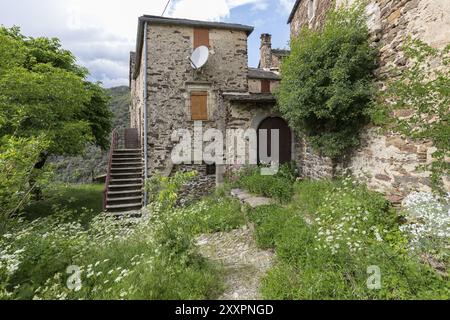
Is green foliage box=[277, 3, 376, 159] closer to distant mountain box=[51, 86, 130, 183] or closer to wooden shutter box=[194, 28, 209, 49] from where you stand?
wooden shutter box=[194, 28, 209, 49]

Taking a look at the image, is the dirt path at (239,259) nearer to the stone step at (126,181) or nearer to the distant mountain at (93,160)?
the stone step at (126,181)

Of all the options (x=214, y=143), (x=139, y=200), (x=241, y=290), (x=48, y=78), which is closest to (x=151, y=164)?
(x=139, y=200)

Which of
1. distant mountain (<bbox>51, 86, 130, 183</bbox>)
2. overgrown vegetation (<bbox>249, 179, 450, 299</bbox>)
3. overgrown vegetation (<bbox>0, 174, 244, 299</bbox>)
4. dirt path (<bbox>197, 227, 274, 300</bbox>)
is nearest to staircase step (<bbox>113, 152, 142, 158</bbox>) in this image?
overgrown vegetation (<bbox>0, 174, 244, 299</bbox>)

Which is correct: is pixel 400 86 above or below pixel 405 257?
above

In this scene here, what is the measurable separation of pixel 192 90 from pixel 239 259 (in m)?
6.62

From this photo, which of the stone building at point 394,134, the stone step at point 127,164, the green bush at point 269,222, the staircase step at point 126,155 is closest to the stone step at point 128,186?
the stone step at point 127,164

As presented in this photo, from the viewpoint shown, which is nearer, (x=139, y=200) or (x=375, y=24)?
(x=375, y=24)

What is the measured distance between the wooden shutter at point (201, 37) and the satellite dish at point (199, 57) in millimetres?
433

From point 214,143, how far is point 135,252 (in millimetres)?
5612

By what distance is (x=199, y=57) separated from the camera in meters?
8.23

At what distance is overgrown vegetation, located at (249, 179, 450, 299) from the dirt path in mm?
207

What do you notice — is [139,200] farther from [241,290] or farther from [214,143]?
[241,290]

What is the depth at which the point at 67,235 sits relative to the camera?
4172mm

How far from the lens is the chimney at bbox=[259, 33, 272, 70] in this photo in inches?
647
